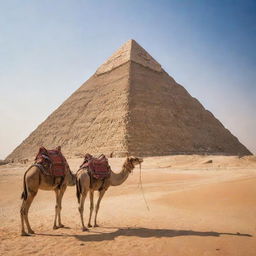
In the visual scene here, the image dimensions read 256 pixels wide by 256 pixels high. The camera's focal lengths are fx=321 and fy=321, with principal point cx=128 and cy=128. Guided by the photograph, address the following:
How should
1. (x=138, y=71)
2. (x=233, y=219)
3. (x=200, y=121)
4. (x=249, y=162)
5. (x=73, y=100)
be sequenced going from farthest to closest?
(x=73, y=100), (x=138, y=71), (x=200, y=121), (x=249, y=162), (x=233, y=219)

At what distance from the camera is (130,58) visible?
67.3m

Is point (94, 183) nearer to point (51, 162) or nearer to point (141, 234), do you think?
point (51, 162)

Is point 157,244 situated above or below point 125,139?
below

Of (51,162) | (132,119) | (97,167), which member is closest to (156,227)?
(97,167)

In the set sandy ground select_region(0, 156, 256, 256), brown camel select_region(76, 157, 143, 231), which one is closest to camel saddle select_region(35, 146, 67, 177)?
brown camel select_region(76, 157, 143, 231)

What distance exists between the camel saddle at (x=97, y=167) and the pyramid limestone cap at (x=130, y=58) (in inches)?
2479

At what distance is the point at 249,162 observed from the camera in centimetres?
2086

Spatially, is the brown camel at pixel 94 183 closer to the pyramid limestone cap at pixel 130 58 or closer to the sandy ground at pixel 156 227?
the sandy ground at pixel 156 227

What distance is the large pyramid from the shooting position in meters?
47.4

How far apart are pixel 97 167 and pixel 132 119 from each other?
44169 mm

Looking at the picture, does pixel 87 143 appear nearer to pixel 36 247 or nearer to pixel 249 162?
pixel 249 162

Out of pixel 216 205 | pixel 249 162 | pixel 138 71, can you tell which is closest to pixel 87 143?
pixel 138 71

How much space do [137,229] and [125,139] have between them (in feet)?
128

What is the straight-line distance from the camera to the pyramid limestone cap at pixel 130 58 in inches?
2729
